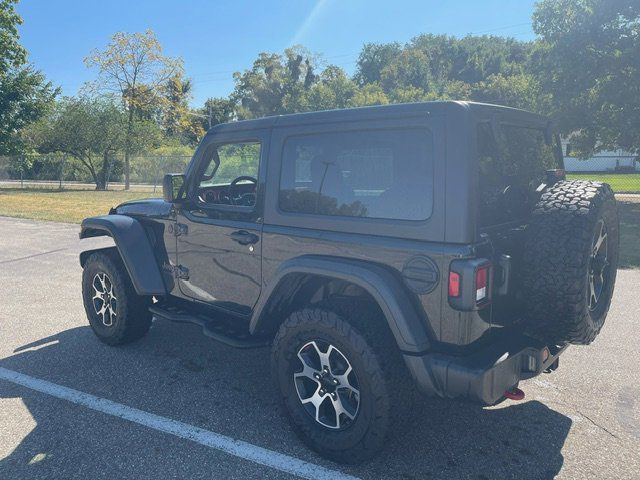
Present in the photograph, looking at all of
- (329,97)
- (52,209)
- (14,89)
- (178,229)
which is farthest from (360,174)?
(329,97)

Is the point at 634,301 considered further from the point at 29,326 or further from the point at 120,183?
the point at 120,183

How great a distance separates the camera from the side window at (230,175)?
3645 mm

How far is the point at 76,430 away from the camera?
321 cm

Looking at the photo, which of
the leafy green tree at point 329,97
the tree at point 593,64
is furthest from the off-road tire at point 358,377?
the leafy green tree at point 329,97

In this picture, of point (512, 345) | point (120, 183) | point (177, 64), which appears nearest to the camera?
point (512, 345)

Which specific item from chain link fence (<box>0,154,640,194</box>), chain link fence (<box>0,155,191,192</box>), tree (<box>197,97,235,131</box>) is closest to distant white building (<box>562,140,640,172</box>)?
chain link fence (<box>0,154,640,194</box>)

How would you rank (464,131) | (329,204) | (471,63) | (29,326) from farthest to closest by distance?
(471,63) → (29,326) → (329,204) → (464,131)

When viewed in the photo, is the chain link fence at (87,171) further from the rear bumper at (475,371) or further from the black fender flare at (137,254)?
the rear bumper at (475,371)

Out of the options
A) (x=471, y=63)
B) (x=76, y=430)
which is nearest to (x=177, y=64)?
(x=76, y=430)

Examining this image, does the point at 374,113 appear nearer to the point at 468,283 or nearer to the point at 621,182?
the point at 468,283

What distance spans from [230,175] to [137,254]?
1.03 metres

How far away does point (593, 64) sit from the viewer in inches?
634

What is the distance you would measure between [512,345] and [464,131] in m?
1.15

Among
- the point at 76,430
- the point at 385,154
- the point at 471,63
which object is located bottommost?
the point at 76,430
